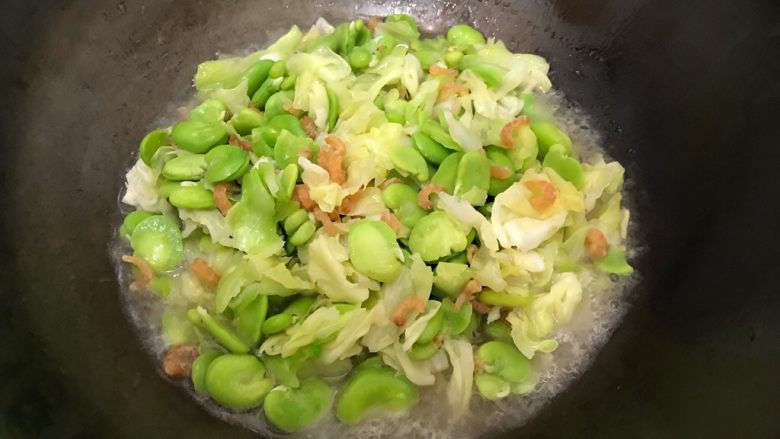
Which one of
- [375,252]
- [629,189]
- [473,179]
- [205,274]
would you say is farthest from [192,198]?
[629,189]

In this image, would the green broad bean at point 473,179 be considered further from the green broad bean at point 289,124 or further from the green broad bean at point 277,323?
the green broad bean at point 277,323

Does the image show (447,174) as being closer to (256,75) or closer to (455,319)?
(455,319)

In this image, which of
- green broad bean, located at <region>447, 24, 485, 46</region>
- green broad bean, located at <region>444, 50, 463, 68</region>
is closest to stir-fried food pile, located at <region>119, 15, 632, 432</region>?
green broad bean, located at <region>444, 50, 463, 68</region>

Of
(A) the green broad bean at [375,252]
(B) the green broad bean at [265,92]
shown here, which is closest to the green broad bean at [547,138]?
(A) the green broad bean at [375,252]

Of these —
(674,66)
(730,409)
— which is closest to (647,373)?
(730,409)

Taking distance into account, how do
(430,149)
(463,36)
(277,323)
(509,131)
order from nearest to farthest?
(277,323), (430,149), (509,131), (463,36)

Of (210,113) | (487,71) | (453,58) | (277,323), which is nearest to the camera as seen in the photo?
(277,323)

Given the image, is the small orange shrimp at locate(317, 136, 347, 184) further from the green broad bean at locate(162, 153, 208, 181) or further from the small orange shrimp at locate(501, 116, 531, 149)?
the small orange shrimp at locate(501, 116, 531, 149)
